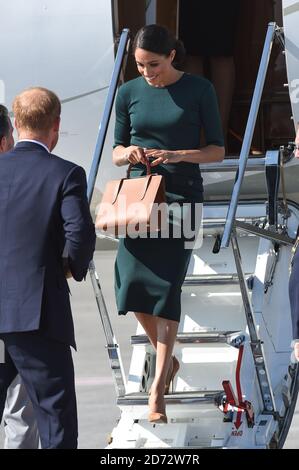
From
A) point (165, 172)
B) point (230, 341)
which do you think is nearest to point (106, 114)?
point (165, 172)

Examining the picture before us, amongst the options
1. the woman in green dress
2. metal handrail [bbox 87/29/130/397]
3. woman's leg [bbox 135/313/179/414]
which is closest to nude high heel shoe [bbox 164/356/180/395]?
the woman in green dress

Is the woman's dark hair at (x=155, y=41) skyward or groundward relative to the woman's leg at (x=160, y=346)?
skyward

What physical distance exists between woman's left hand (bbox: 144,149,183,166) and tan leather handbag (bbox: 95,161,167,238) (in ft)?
0.15

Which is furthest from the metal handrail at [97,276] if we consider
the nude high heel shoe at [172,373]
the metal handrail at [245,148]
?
the metal handrail at [245,148]

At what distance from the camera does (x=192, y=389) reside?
5.76m

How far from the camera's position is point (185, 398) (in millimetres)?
5379

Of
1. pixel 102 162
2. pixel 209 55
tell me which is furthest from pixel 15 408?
pixel 209 55

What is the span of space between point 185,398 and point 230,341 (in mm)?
409

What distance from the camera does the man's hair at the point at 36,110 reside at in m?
4.50

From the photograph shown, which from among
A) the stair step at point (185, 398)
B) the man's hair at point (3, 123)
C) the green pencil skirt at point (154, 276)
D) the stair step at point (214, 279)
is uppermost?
the man's hair at point (3, 123)

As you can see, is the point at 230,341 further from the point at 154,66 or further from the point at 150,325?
the point at 154,66

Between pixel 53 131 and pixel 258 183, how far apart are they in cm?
283

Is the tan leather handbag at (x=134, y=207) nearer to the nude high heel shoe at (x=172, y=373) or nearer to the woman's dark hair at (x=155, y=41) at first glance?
the woman's dark hair at (x=155, y=41)
